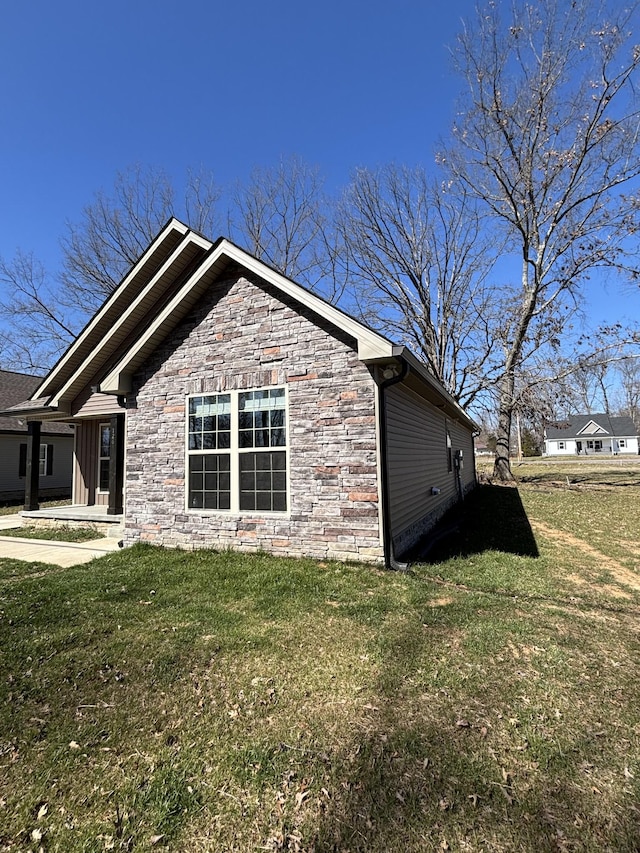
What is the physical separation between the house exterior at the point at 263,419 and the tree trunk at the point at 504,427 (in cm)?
1398

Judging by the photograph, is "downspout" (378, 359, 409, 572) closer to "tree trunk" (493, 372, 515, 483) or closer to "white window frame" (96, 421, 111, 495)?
"white window frame" (96, 421, 111, 495)

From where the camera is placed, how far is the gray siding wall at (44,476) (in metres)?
18.0

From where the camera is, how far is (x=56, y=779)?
253cm

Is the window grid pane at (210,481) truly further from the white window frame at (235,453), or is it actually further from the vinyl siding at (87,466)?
the vinyl siding at (87,466)

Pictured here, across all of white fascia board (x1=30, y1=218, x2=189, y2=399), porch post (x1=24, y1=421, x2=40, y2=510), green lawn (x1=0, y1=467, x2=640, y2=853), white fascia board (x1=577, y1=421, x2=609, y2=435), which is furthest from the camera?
white fascia board (x1=577, y1=421, x2=609, y2=435)

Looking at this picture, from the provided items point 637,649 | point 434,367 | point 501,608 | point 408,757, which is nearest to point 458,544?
point 501,608

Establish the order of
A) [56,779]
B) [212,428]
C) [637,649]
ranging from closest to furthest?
[56,779] < [637,649] < [212,428]

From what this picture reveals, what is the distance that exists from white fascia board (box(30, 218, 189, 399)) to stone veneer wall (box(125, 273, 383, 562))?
2.85 meters

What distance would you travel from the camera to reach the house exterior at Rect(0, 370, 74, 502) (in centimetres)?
1798

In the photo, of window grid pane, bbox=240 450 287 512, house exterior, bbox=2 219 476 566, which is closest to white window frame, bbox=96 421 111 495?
house exterior, bbox=2 219 476 566

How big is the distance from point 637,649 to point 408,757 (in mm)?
2920

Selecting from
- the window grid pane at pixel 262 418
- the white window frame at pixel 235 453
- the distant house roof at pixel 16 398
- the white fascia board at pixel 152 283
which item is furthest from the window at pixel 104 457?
the window grid pane at pixel 262 418

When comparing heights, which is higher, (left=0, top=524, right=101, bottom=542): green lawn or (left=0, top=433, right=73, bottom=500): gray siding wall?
(left=0, top=433, right=73, bottom=500): gray siding wall

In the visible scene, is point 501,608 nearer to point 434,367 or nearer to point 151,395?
point 151,395
